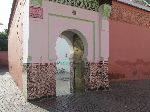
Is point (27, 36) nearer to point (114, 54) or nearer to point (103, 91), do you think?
point (103, 91)

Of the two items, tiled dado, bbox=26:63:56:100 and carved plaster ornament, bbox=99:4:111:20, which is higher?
carved plaster ornament, bbox=99:4:111:20

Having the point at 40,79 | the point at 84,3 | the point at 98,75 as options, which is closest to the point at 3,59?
the point at 98,75

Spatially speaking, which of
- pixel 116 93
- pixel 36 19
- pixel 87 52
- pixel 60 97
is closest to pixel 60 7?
pixel 36 19

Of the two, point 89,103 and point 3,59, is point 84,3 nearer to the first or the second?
point 89,103

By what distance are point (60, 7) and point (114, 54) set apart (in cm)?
400

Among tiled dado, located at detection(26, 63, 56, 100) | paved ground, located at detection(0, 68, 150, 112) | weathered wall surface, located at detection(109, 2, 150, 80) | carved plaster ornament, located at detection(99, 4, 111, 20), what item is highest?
carved plaster ornament, located at detection(99, 4, 111, 20)

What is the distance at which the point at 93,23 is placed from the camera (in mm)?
9625

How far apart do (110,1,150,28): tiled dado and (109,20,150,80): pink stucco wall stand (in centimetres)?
20

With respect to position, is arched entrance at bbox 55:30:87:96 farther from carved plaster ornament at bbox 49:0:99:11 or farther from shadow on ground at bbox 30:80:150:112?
carved plaster ornament at bbox 49:0:99:11

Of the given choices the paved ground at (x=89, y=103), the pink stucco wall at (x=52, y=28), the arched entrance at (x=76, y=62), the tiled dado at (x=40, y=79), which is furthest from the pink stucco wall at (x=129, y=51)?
the tiled dado at (x=40, y=79)

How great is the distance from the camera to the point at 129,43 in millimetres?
12164

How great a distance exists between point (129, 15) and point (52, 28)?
202 inches

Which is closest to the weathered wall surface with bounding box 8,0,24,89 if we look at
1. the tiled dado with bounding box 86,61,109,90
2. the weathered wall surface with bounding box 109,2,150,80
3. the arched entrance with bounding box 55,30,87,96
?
the arched entrance with bounding box 55,30,87,96

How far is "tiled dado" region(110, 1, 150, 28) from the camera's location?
11461 millimetres
